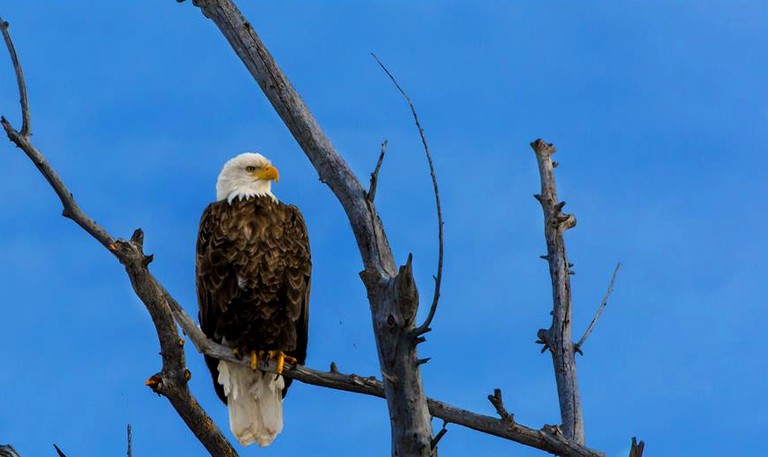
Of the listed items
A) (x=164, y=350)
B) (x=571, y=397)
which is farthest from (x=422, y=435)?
(x=571, y=397)

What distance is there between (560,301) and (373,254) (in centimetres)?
194

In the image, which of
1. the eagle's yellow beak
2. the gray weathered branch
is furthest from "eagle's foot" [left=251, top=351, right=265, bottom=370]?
the gray weathered branch

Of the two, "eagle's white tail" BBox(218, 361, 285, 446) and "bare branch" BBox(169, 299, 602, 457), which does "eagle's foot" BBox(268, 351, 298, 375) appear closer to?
"eagle's white tail" BBox(218, 361, 285, 446)

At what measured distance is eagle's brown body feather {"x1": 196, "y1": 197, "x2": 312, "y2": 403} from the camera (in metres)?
6.23

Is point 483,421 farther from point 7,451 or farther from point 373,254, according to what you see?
point 7,451

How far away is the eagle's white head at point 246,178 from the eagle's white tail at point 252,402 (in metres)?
1.09

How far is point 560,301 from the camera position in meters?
5.96

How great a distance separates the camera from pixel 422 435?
13.1ft

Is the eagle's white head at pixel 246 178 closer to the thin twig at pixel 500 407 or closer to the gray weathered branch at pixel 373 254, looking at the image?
the gray weathered branch at pixel 373 254

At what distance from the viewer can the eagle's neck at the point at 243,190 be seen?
6.61 m

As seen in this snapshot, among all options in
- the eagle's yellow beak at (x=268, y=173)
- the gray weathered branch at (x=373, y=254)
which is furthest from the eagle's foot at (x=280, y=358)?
the gray weathered branch at (x=373, y=254)

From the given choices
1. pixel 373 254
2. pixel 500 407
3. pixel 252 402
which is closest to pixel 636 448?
pixel 500 407

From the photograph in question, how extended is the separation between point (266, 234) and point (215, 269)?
1.21 ft

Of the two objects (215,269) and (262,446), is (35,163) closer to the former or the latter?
(215,269)
